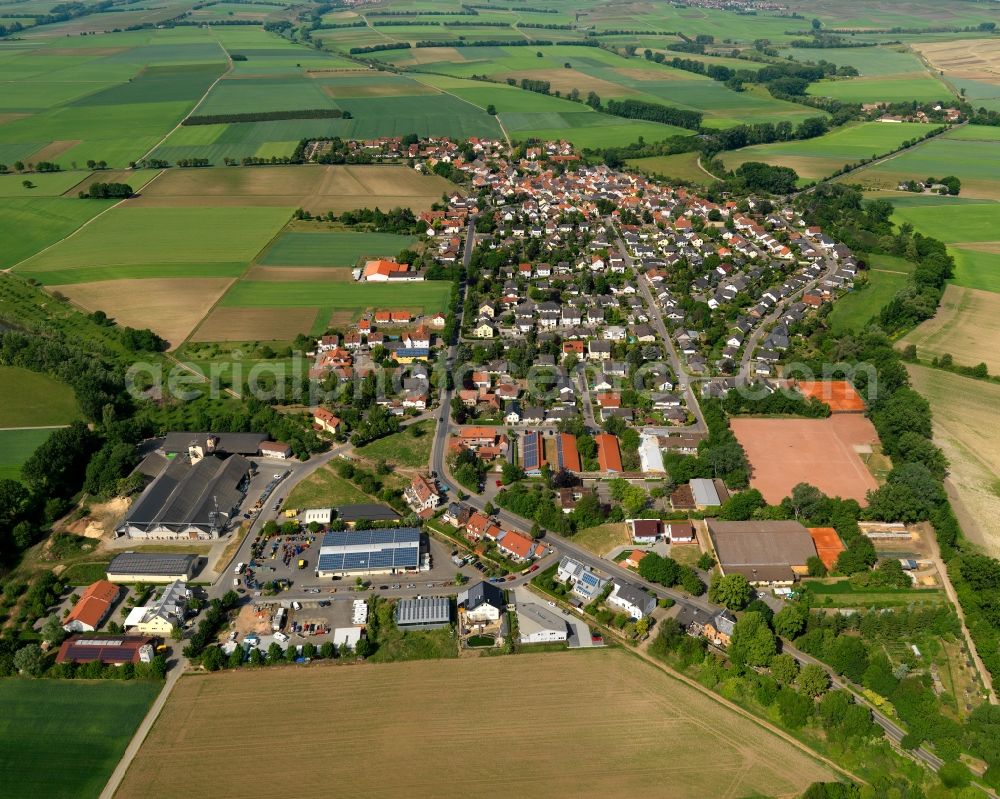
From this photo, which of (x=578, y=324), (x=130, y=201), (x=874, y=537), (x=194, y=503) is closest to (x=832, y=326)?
(x=578, y=324)

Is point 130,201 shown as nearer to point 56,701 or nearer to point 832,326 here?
point 56,701

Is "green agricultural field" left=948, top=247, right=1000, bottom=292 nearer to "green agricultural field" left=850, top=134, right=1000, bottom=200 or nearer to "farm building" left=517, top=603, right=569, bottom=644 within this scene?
"green agricultural field" left=850, top=134, right=1000, bottom=200

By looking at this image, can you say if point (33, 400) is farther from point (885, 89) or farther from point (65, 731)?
point (885, 89)

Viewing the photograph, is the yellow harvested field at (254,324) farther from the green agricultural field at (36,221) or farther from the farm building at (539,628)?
the farm building at (539,628)

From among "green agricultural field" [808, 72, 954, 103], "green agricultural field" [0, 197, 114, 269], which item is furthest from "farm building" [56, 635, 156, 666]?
"green agricultural field" [808, 72, 954, 103]

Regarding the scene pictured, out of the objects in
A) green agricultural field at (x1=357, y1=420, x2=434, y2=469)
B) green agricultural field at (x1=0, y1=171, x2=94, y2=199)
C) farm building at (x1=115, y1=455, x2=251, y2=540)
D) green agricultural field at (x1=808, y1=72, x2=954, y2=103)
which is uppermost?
green agricultural field at (x1=808, y1=72, x2=954, y2=103)

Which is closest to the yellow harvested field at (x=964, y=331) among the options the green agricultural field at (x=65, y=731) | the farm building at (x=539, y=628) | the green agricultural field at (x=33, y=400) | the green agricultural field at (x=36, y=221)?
the farm building at (x=539, y=628)
